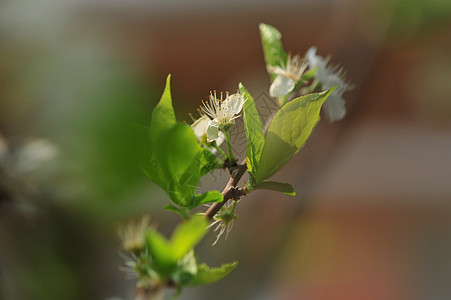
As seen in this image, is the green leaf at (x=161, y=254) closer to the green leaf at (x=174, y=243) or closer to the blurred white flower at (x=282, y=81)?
the green leaf at (x=174, y=243)

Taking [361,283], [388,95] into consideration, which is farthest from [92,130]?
[388,95]

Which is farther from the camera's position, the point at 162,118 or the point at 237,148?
the point at 237,148

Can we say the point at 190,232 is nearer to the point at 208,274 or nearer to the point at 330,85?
the point at 208,274

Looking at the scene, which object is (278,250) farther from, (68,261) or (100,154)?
(100,154)

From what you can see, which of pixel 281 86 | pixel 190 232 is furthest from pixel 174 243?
pixel 281 86

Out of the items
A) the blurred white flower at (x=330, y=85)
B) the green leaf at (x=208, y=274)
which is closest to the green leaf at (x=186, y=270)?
the green leaf at (x=208, y=274)

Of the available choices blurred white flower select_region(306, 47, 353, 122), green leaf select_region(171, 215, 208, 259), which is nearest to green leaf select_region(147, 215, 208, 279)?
green leaf select_region(171, 215, 208, 259)
